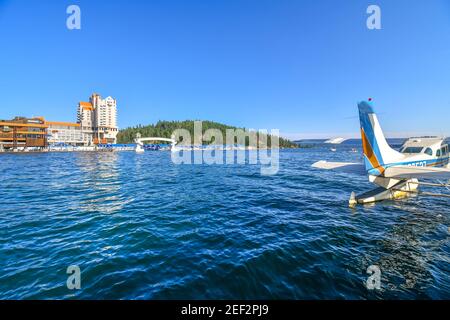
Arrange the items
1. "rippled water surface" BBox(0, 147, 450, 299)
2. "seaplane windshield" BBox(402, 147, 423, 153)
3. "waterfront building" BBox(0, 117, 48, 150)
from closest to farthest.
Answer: "rippled water surface" BBox(0, 147, 450, 299) < "seaplane windshield" BBox(402, 147, 423, 153) < "waterfront building" BBox(0, 117, 48, 150)

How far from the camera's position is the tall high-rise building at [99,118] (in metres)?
159

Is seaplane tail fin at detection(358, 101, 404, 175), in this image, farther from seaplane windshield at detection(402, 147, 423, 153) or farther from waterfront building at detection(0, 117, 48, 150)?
waterfront building at detection(0, 117, 48, 150)

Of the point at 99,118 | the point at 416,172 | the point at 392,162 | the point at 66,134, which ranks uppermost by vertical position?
the point at 99,118

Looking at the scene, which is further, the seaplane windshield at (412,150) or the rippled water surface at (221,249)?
the seaplane windshield at (412,150)

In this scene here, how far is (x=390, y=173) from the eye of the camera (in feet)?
46.5

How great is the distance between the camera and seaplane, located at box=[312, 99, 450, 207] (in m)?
13.5

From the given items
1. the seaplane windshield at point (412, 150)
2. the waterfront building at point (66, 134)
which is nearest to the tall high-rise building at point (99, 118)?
the waterfront building at point (66, 134)

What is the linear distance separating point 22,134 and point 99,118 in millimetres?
87212

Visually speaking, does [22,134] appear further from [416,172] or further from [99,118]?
[416,172]

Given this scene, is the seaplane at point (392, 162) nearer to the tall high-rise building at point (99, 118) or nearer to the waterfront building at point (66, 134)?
the waterfront building at point (66, 134)

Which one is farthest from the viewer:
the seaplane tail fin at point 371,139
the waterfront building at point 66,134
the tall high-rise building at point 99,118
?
the tall high-rise building at point 99,118

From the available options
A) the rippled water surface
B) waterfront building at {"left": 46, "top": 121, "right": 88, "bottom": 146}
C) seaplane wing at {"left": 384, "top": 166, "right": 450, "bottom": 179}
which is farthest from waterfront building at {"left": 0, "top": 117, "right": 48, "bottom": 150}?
seaplane wing at {"left": 384, "top": 166, "right": 450, "bottom": 179}

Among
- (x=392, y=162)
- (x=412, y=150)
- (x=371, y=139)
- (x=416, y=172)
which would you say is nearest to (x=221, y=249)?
(x=371, y=139)

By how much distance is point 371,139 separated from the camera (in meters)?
Result: 14.2
